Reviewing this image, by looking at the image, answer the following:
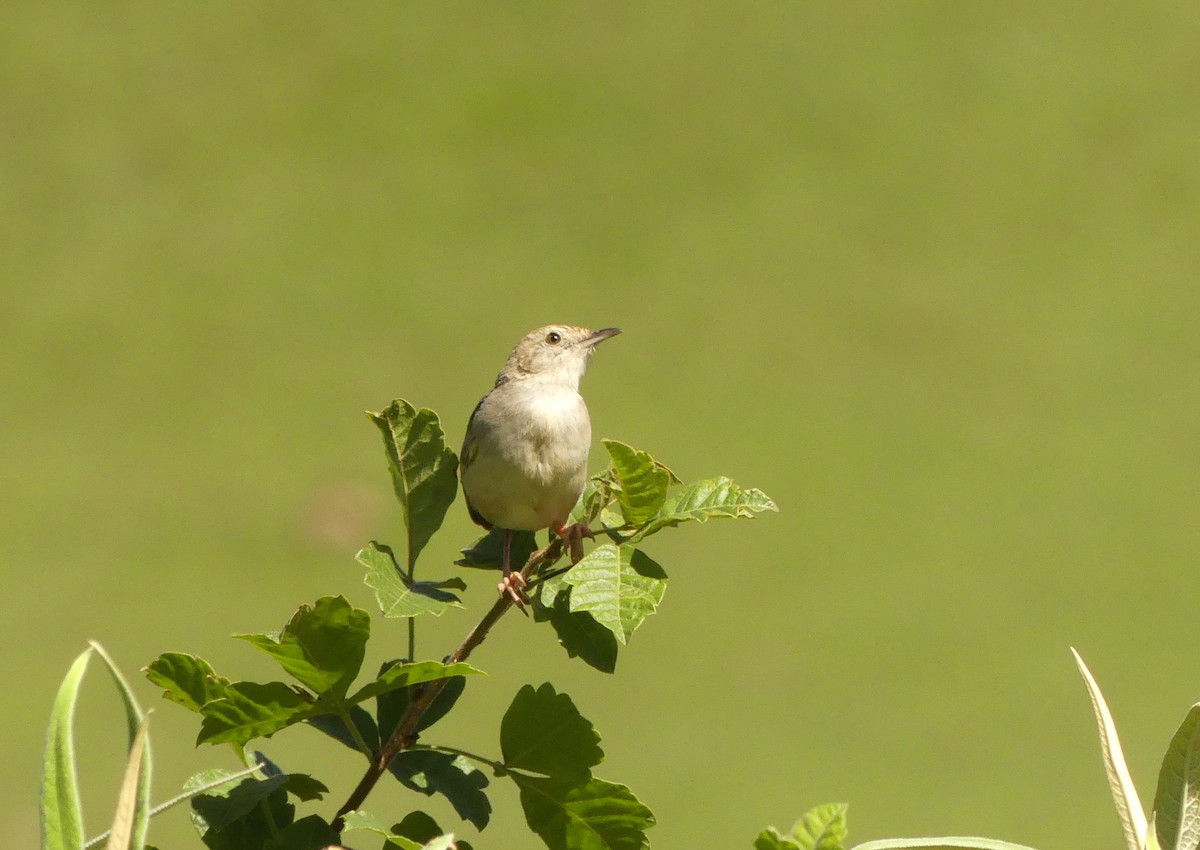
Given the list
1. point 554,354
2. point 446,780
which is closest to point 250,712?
point 446,780


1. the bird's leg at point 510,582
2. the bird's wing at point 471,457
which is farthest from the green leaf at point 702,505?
the bird's wing at point 471,457

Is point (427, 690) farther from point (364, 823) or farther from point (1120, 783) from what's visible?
point (1120, 783)

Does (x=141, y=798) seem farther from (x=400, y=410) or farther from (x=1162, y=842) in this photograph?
(x=1162, y=842)

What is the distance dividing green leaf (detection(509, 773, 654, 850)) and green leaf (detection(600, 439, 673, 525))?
6.6 inches

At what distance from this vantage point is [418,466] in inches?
33.8

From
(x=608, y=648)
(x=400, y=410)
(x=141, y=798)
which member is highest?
(x=400, y=410)

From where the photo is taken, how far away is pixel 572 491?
1526 millimetres

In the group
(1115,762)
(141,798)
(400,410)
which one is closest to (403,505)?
(400,410)

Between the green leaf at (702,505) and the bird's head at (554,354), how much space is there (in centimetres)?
110

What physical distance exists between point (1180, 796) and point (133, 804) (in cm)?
53

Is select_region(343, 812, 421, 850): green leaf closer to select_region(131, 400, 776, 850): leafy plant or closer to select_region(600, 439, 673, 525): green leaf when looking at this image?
select_region(131, 400, 776, 850): leafy plant

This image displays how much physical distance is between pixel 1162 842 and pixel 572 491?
93cm

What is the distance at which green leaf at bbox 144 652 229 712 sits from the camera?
0.72 metres

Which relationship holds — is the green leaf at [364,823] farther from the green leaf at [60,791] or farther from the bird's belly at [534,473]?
the bird's belly at [534,473]
